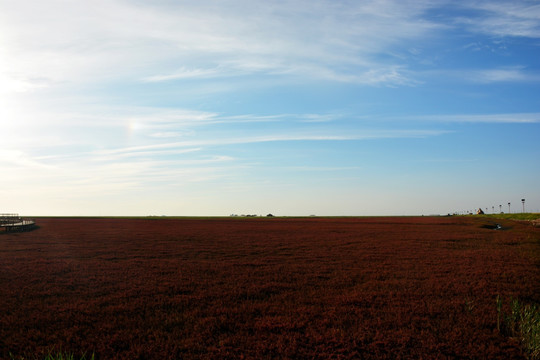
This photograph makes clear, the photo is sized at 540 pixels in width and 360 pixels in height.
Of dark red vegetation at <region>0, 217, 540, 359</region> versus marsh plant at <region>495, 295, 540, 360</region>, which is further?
dark red vegetation at <region>0, 217, 540, 359</region>

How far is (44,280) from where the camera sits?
14750 mm

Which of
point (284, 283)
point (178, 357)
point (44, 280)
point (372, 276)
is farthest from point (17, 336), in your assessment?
point (372, 276)

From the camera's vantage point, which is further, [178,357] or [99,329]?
[99,329]

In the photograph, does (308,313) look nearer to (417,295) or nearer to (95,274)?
(417,295)

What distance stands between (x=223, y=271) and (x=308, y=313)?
727 cm

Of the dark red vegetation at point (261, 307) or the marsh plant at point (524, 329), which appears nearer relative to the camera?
the marsh plant at point (524, 329)

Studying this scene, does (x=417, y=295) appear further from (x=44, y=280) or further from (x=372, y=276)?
(x=44, y=280)

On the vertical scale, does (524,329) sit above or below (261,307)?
below

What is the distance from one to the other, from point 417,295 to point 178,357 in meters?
8.39

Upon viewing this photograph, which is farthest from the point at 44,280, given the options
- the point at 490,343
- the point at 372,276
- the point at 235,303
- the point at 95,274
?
the point at 490,343

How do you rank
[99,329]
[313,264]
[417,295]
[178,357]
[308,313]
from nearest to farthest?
[178,357], [99,329], [308,313], [417,295], [313,264]

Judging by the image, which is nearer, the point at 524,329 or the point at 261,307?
the point at 524,329

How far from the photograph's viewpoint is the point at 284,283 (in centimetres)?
1402

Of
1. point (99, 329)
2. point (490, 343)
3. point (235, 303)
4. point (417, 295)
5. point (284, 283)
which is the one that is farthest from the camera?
point (284, 283)
